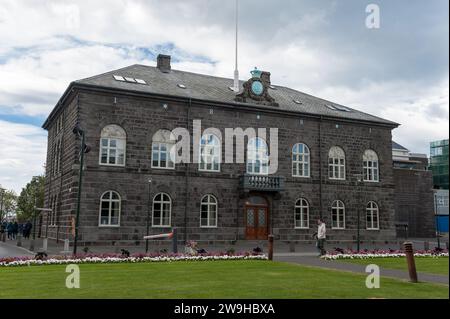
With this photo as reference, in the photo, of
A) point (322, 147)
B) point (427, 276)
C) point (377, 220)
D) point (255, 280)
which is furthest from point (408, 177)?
point (255, 280)

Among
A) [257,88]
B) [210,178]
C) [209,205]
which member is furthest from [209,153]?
[257,88]

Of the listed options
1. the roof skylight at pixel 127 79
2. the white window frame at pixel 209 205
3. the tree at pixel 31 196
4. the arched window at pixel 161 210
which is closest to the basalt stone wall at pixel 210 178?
the white window frame at pixel 209 205

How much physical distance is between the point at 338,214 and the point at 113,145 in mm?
17773

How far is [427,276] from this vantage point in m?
14.0

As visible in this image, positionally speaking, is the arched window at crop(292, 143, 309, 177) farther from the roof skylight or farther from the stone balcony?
the roof skylight

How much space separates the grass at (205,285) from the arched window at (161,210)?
15.7m

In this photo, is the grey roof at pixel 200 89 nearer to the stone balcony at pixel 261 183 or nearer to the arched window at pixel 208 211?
the stone balcony at pixel 261 183

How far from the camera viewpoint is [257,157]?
33719 millimetres

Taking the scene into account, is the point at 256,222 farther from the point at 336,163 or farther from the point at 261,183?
the point at 336,163

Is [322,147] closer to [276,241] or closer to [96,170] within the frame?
[276,241]

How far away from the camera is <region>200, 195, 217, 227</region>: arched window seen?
31.5 m

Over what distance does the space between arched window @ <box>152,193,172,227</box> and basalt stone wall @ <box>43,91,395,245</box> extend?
39cm

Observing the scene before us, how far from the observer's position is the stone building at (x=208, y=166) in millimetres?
29078

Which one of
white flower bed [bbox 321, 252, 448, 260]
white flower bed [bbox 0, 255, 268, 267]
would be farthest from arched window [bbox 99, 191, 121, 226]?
white flower bed [bbox 321, 252, 448, 260]
